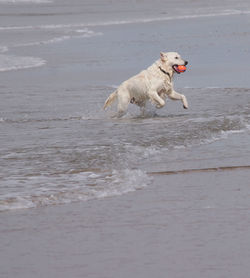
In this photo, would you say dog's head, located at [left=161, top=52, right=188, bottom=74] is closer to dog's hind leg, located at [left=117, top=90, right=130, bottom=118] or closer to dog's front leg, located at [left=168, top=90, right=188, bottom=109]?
dog's front leg, located at [left=168, top=90, right=188, bottom=109]

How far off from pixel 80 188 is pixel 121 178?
449 millimetres

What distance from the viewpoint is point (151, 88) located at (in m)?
10.4

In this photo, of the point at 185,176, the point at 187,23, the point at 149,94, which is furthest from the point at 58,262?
the point at 187,23

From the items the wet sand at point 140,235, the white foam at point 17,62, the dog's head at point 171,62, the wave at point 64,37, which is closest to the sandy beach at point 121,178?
the wet sand at point 140,235

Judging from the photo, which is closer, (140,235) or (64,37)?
(140,235)

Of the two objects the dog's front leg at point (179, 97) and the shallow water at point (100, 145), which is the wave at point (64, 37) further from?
the dog's front leg at point (179, 97)

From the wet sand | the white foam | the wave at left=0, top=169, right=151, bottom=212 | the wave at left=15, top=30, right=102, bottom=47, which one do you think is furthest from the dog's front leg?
the wave at left=15, top=30, right=102, bottom=47

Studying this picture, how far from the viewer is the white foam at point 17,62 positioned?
16719mm

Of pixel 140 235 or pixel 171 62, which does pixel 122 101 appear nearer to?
pixel 171 62

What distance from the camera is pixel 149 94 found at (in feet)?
34.0

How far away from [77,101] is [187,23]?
61.2 feet

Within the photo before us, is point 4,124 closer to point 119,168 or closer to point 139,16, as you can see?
point 119,168

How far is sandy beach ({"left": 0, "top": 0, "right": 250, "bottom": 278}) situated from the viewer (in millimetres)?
4504

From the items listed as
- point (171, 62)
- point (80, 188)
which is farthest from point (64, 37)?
point (80, 188)
